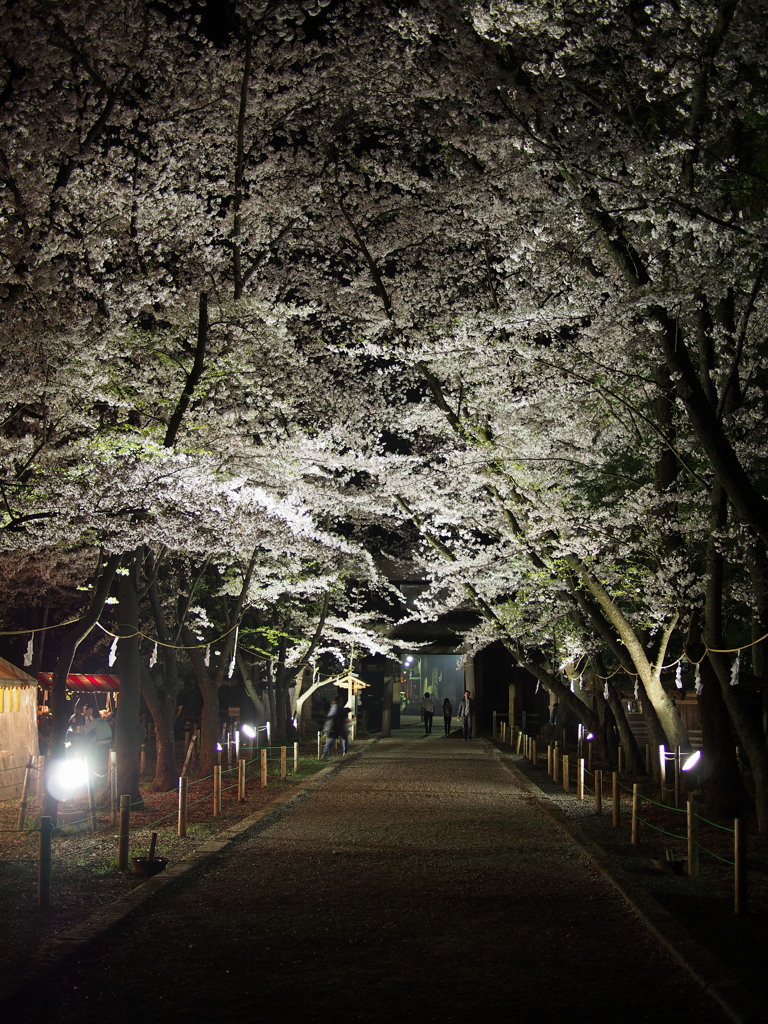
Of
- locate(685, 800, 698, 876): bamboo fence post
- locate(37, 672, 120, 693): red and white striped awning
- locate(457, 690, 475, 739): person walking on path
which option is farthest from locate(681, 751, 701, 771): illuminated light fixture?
locate(457, 690, 475, 739): person walking on path

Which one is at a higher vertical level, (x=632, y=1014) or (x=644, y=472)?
(x=644, y=472)

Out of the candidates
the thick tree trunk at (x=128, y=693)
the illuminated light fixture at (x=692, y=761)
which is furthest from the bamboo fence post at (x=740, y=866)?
the thick tree trunk at (x=128, y=693)

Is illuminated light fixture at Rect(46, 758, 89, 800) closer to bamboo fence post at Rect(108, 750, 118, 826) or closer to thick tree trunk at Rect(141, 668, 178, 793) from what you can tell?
bamboo fence post at Rect(108, 750, 118, 826)

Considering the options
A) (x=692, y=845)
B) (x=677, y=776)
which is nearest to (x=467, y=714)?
(x=677, y=776)

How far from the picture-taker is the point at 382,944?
22.2 ft

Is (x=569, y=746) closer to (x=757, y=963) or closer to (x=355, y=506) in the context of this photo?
(x=355, y=506)

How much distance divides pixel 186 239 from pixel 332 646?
90.7ft

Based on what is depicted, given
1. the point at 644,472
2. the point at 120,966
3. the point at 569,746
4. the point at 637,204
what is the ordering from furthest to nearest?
the point at 569,746 → the point at 644,472 → the point at 637,204 → the point at 120,966

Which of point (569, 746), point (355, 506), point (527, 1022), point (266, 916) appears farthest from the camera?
point (569, 746)

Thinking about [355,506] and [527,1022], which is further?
[355,506]

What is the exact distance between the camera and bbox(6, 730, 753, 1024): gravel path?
538 cm

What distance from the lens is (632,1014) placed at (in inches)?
207

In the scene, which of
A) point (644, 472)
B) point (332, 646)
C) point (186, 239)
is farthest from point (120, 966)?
point (332, 646)

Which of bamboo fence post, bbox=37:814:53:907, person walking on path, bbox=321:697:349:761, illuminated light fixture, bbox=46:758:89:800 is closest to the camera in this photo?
bamboo fence post, bbox=37:814:53:907
